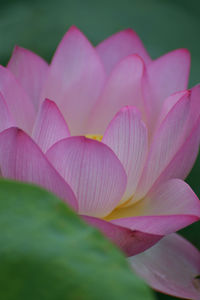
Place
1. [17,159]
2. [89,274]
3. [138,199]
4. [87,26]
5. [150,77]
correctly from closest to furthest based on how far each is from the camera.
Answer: [89,274] < [17,159] < [138,199] < [150,77] < [87,26]

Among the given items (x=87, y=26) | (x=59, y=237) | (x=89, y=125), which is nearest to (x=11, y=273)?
(x=59, y=237)

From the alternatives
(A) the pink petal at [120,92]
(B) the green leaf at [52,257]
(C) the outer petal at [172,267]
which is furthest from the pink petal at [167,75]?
(B) the green leaf at [52,257]

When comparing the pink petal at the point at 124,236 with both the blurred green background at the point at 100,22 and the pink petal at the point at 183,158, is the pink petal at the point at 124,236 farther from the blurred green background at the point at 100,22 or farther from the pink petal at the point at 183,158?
the blurred green background at the point at 100,22

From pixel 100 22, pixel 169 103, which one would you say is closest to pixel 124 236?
pixel 169 103

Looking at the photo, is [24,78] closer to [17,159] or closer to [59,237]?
[17,159]

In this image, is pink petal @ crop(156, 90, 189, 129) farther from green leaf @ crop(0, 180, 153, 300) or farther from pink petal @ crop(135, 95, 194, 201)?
green leaf @ crop(0, 180, 153, 300)

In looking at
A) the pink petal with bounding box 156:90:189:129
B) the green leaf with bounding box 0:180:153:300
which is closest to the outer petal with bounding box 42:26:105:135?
the pink petal with bounding box 156:90:189:129
